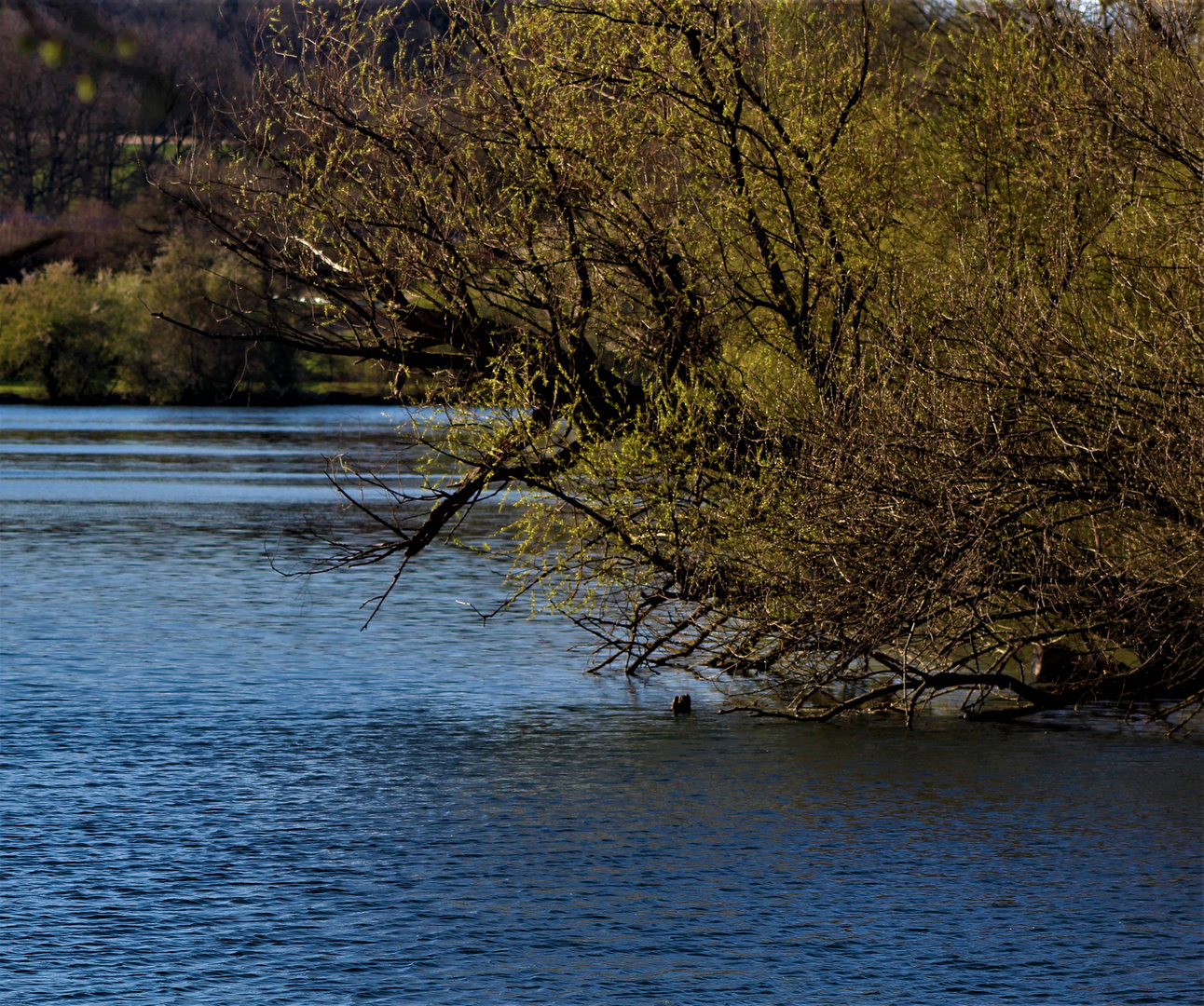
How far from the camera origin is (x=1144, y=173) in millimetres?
20625

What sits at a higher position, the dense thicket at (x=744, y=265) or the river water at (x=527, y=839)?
the dense thicket at (x=744, y=265)

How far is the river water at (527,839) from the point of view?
9945 millimetres

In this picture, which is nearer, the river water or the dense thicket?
the river water

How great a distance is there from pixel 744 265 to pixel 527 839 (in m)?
9.75

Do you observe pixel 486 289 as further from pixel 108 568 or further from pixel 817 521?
pixel 108 568

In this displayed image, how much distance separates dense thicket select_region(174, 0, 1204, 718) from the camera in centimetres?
1697

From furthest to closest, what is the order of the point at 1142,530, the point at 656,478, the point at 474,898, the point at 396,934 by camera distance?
the point at 656,478, the point at 1142,530, the point at 474,898, the point at 396,934

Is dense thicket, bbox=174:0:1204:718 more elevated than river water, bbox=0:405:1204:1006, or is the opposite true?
dense thicket, bbox=174:0:1204:718

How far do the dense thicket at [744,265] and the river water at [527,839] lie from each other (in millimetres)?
1411

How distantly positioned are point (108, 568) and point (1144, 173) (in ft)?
63.2

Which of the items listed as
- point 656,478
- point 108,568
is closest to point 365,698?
point 656,478

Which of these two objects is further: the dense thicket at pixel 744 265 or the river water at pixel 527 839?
the dense thicket at pixel 744 265

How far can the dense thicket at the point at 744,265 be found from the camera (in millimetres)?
16969

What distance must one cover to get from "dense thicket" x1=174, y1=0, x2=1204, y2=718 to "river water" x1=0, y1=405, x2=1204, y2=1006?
4.63ft
